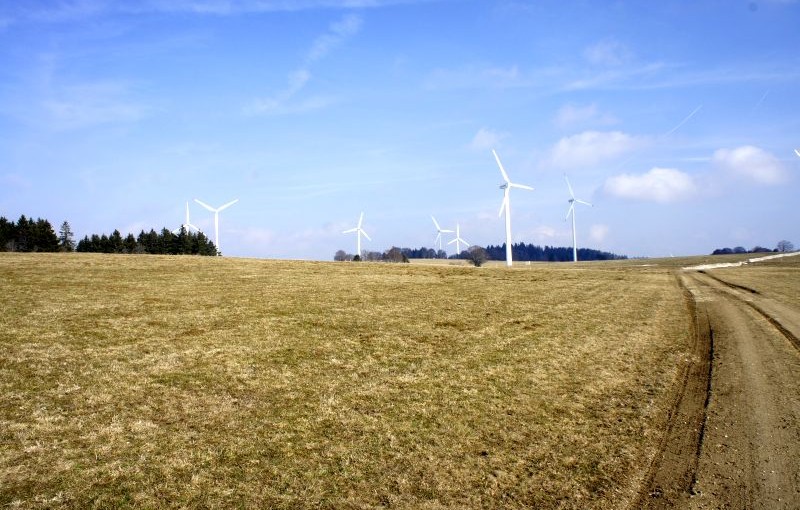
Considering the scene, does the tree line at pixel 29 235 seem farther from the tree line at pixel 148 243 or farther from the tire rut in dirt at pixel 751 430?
the tire rut in dirt at pixel 751 430

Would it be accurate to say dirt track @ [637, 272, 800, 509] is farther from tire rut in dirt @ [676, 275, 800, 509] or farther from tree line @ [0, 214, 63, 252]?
tree line @ [0, 214, 63, 252]

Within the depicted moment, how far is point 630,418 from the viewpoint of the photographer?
537 inches

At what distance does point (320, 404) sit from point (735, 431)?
10.4 meters

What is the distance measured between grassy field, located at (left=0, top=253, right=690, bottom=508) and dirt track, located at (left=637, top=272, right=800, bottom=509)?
0.65 m

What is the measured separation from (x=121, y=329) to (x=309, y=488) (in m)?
15.4

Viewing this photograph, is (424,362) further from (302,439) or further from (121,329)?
(121,329)

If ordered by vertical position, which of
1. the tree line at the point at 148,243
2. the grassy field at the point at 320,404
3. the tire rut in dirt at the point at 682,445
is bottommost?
the tire rut in dirt at the point at 682,445

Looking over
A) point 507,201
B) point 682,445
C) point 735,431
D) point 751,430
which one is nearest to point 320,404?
point 682,445

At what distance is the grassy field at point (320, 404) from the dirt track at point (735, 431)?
646 millimetres

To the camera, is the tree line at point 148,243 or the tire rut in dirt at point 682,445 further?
the tree line at point 148,243

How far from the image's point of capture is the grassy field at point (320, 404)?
31.0 feet

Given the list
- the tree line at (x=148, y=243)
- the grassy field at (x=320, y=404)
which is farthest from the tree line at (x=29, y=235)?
the grassy field at (x=320, y=404)

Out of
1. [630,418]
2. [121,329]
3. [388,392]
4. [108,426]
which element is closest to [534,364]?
[630,418]

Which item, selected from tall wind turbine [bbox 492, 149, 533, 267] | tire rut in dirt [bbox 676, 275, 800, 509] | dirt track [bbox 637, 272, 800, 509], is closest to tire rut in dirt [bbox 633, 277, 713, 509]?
dirt track [bbox 637, 272, 800, 509]
